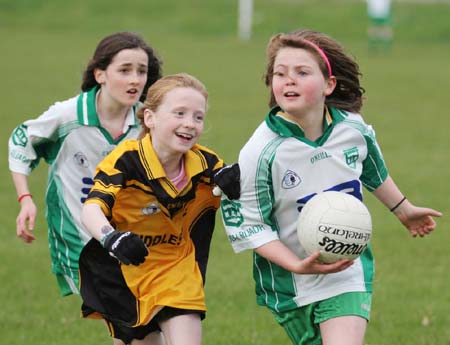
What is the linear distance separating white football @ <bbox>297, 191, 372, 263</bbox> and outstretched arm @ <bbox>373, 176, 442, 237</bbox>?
0.78 m

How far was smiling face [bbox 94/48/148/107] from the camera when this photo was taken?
6148mm

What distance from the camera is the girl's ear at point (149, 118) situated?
531 cm

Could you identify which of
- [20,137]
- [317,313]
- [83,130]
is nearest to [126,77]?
[83,130]

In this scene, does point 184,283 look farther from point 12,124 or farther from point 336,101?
point 12,124

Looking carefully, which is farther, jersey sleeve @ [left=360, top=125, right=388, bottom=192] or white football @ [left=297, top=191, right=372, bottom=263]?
jersey sleeve @ [left=360, top=125, right=388, bottom=192]

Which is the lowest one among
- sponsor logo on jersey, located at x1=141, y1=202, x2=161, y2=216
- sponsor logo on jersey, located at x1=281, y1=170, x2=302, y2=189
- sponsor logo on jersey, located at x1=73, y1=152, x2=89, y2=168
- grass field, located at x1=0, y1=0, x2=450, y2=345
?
grass field, located at x1=0, y1=0, x2=450, y2=345

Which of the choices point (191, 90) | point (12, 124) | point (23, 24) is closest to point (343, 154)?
point (191, 90)

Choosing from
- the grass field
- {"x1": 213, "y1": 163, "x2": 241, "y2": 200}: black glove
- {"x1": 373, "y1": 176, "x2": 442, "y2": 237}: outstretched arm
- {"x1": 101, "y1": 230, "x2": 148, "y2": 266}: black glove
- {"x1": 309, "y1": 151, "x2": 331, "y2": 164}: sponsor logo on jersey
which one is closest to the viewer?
{"x1": 101, "y1": 230, "x2": 148, "y2": 266}: black glove

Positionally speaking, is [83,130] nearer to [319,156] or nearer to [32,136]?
[32,136]

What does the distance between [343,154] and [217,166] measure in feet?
2.02

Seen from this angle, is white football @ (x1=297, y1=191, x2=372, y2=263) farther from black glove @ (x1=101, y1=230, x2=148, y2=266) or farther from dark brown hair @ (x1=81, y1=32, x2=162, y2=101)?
dark brown hair @ (x1=81, y1=32, x2=162, y2=101)

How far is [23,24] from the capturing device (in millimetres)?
33562

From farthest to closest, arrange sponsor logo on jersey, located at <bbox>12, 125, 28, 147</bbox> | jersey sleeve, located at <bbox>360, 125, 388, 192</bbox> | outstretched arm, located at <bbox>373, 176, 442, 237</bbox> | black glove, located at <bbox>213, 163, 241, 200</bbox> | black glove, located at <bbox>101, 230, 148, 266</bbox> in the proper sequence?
1. sponsor logo on jersey, located at <bbox>12, 125, 28, 147</bbox>
2. outstretched arm, located at <bbox>373, 176, 442, 237</bbox>
3. jersey sleeve, located at <bbox>360, 125, 388, 192</bbox>
4. black glove, located at <bbox>213, 163, 241, 200</bbox>
5. black glove, located at <bbox>101, 230, 148, 266</bbox>

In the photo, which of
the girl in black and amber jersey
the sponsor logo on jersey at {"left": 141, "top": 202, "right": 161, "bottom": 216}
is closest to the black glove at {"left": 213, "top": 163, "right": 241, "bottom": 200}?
the girl in black and amber jersey
